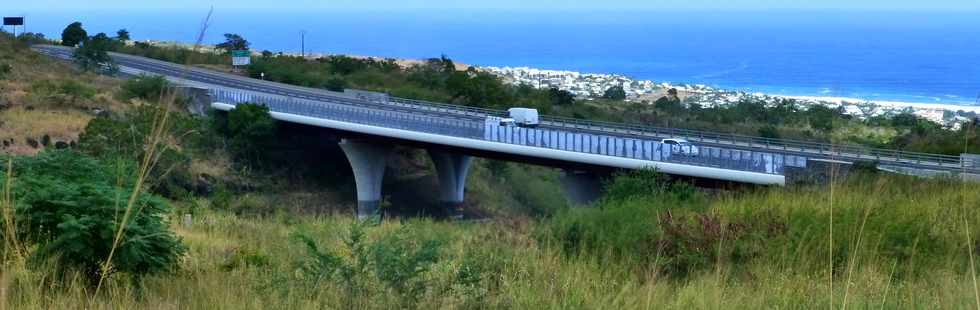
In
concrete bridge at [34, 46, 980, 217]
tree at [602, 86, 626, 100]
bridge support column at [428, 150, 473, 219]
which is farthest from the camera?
tree at [602, 86, 626, 100]

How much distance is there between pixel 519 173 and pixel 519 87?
28088 millimetres

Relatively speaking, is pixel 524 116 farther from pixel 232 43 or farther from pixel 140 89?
pixel 232 43

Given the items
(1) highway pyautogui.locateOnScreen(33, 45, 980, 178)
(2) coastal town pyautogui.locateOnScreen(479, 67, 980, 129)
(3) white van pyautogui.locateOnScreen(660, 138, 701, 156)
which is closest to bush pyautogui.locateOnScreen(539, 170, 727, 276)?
(1) highway pyautogui.locateOnScreen(33, 45, 980, 178)

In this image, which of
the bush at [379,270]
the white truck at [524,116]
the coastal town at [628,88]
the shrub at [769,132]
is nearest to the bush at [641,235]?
the bush at [379,270]

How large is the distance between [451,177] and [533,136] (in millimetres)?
8524

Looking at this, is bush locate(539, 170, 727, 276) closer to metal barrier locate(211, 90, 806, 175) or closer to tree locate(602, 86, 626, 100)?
metal barrier locate(211, 90, 806, 175)

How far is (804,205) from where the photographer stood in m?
10.9

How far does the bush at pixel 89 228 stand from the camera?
6273 mm

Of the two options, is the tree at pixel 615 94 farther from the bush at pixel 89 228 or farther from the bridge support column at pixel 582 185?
the bush at pixel 89 228

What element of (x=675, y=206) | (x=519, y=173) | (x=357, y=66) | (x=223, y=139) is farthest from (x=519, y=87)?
(x=675, y=206)

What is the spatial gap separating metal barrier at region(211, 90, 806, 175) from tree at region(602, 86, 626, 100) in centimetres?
3964

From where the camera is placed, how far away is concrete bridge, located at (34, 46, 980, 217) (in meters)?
33.1

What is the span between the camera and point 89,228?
6281mm

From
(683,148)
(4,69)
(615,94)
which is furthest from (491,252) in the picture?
(615,94)
